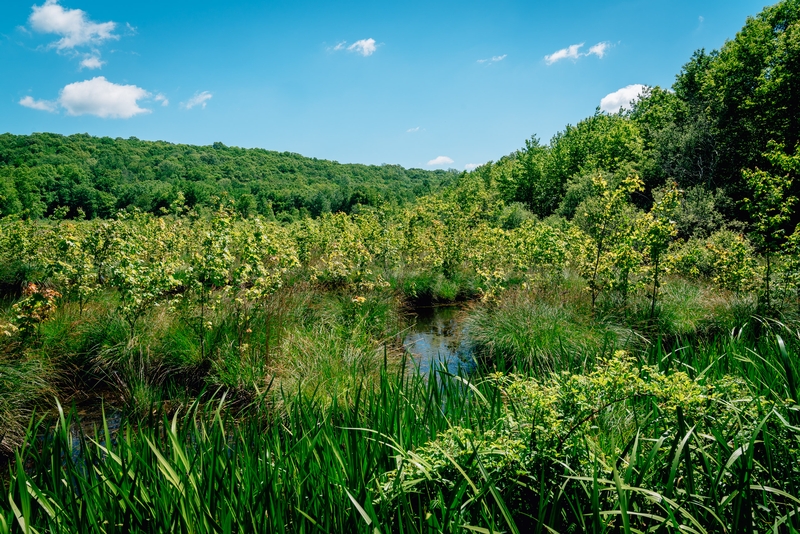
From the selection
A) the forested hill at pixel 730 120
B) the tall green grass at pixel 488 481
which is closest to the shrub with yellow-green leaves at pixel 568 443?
the tall green grass at pixel 488 481

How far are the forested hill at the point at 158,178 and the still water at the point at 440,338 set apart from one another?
80.8ft

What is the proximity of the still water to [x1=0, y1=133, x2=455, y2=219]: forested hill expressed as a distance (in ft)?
80.8

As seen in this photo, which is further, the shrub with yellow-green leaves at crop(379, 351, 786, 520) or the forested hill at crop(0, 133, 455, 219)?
the forested hill at crop(0, 133, 455, 219)

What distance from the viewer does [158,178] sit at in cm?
6128

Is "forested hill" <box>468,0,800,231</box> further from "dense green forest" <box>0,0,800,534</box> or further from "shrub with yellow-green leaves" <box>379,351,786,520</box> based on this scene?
"shrub with yellow-green leaves" <box>379,351,786,520</box>

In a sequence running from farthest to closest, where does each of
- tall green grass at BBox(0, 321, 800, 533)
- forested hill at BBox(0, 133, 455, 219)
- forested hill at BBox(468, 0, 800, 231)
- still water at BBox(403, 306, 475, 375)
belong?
forested hill at BBox(0, 133, 455, 219) → forested hill at BBox(468, 0, 800, 231) → still water at BBox(403, 306, 475, 375) → tall green grass at BBox(0, 321, 800, 533)

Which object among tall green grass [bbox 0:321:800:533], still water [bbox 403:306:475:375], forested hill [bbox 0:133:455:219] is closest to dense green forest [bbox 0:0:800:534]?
tall green grass [bbox 0:321:800:533]

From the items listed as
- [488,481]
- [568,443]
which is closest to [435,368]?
[568,443]

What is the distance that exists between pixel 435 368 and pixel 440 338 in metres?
5.91

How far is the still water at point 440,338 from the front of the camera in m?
7.54

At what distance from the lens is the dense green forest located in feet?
5.71

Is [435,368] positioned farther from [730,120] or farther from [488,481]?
[730,120]

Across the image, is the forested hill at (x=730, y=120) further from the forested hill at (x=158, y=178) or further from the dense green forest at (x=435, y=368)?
the forested hill at (x=158, y=178)

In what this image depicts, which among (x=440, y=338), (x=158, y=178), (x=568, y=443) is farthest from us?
(x=158, y=178)
